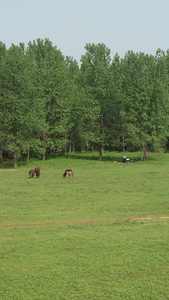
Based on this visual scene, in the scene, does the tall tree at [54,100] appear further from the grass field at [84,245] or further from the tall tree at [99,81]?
A: the grass field at [84,245]

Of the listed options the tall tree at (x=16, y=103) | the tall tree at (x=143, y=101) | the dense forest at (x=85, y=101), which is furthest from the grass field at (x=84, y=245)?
the tall tree at (x=143, y=101)

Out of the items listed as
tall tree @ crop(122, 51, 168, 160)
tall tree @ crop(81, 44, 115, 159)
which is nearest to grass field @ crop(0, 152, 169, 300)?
tall tree @ crop(122, 51, 168, 160)

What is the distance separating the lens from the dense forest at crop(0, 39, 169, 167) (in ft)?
158

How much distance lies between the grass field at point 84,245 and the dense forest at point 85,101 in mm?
23847

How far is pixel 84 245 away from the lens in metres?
13.5

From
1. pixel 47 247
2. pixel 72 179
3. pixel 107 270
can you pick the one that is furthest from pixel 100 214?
pixel 72 179

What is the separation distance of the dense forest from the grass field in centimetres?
2385

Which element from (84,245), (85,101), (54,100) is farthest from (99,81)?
(84,245)

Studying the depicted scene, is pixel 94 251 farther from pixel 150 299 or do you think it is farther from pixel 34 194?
pixel 34 194

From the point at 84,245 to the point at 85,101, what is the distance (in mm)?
47033

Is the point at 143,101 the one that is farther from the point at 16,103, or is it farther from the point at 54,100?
the point at 16,103

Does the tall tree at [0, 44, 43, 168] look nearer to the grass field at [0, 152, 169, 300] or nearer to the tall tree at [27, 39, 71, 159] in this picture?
the tall tree at [27, 39, 71, 159]

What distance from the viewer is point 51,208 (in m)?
21.2

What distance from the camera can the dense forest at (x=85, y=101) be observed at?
48125mm
